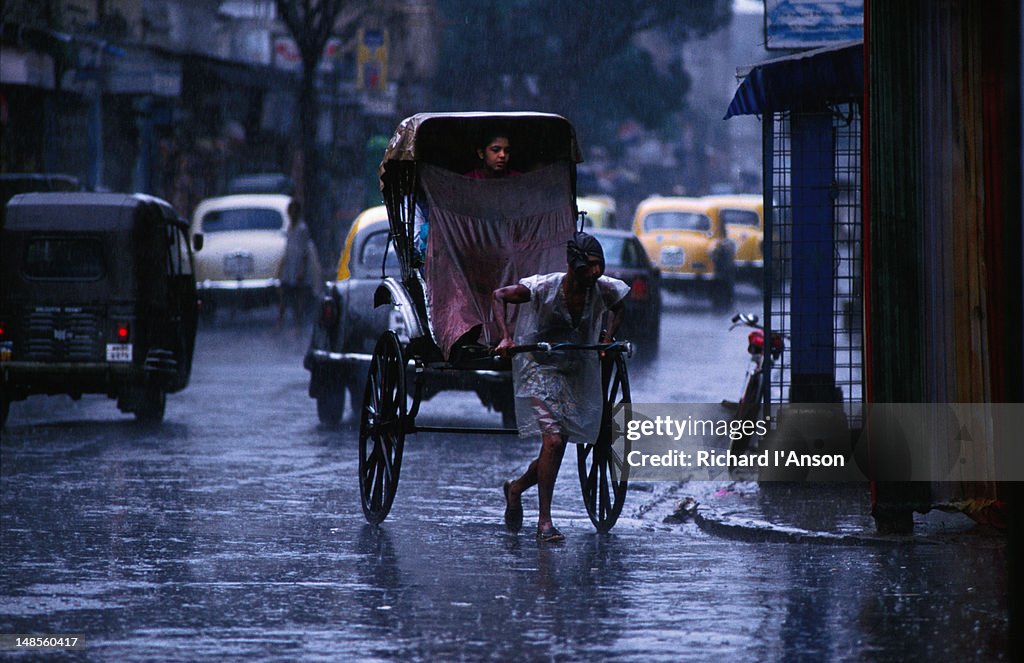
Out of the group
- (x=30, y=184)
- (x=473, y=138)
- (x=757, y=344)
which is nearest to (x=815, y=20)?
(x=757, y=344)

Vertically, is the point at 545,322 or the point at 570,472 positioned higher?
the point at 545,322

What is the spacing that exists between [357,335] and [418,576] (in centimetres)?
695

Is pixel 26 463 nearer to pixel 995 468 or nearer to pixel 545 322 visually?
pixel 545 322

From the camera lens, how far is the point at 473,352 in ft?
32.1

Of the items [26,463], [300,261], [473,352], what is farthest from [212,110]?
[473,352]

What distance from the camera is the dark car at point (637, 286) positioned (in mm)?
23344

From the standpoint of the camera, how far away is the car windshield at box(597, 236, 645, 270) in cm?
2398

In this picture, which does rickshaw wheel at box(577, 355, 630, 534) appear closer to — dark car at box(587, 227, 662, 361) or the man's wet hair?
the man's wet hair

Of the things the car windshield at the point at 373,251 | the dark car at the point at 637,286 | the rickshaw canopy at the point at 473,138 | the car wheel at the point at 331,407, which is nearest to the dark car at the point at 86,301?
the car wheel at the point at 331,407

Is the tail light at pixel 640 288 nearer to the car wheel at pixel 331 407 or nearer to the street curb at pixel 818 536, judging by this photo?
the car wheel at pixel 331 407

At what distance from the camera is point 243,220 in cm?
3080

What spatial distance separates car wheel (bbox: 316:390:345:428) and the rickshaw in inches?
178

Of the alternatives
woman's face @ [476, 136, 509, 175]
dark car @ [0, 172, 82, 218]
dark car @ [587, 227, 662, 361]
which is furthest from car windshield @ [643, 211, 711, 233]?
woman's face @ [476, 136, 509, 175]

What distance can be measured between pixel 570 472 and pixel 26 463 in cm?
383
